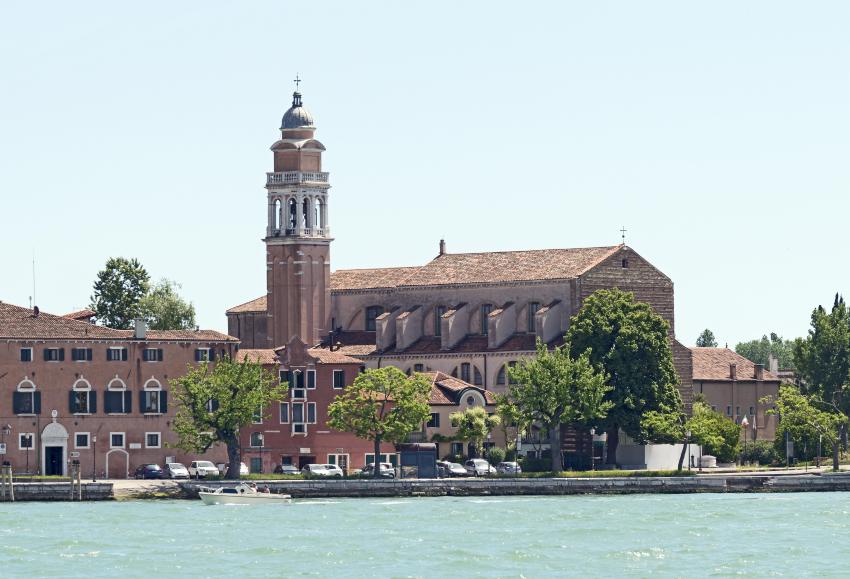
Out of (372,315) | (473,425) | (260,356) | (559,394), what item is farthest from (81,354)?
(372,315)

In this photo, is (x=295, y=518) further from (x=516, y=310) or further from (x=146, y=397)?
(x=516, y=310)

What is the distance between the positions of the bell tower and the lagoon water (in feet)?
123

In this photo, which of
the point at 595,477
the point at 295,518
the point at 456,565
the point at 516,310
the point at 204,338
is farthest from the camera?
the point at 516,310

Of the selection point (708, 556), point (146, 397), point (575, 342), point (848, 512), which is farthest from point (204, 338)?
point (708, 556)

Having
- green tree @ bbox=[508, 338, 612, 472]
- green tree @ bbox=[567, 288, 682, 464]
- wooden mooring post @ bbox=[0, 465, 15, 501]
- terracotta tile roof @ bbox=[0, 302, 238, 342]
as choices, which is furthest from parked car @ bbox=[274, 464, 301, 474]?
wooden mooring post @ bbox=[0, 465, 15, 501]

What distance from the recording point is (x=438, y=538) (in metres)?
95.9

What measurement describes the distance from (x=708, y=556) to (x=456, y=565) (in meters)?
8.84

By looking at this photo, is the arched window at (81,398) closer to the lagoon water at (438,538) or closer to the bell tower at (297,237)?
the lagoon water at (438,538)

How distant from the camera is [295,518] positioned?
107 metres

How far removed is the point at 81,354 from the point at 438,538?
37040 mm

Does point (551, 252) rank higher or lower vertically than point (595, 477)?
higher

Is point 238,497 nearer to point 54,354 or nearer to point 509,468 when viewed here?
point 54,354

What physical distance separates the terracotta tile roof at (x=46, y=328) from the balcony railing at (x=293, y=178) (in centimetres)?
2440

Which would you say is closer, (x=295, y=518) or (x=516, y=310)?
(x=295, y=518)
